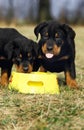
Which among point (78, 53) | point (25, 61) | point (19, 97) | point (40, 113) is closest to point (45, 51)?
point (25, 61)

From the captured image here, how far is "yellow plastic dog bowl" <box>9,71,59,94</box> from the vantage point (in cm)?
607

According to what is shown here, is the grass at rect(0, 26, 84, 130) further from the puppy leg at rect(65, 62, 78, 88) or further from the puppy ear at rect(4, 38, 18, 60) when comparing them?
the puppy ear at rect(4, 38, 18, 60)

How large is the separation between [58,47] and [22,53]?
0.46 metres

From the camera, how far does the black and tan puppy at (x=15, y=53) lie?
248 inches

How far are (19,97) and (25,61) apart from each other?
602 millimetres

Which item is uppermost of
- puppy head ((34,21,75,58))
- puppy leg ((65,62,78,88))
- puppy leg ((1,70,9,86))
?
puppy head ((34,21,75,58))

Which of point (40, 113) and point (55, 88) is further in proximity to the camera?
point (55, 88)

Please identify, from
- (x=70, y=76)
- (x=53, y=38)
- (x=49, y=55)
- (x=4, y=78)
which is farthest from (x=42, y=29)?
(x=4, y=78)

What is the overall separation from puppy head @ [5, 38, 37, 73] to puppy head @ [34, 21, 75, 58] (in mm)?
153

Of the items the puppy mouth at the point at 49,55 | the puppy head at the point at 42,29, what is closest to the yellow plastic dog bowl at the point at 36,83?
the puppy mouth at the point at 49,55

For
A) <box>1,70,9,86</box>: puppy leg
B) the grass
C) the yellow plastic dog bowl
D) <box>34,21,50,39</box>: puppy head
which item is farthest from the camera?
<box>1,70,9,86</box>: puppy leg

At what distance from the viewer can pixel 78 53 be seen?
1203cm

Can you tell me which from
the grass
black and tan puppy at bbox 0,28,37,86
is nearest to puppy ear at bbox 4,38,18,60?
black and tan puppy at bbox 0,28,37,86

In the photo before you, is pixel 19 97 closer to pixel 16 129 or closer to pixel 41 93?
pixel 41 93
